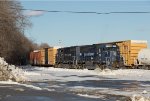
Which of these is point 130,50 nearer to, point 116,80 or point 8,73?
point 116,80

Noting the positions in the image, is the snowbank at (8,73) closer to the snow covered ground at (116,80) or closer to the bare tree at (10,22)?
the snow covered ground at (116,80)

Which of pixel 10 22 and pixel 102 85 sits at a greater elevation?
pixel 10 22

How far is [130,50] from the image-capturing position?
1932 inches

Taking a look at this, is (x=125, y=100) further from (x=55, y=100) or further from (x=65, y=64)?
(x=65, y=64)

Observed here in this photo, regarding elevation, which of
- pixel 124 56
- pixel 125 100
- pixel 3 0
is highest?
pixel 3 0

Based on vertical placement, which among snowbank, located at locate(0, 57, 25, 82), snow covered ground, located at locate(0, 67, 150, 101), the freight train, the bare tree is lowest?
snow covered ground, located at locate(0, 67, 150, 101)

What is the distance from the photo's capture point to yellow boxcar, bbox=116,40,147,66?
49.1 m

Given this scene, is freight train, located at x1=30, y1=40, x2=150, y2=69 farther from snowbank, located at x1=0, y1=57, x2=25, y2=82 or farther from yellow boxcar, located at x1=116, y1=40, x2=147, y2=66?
snowbank, located at x1=0, y1=57, x2=25, y2=82

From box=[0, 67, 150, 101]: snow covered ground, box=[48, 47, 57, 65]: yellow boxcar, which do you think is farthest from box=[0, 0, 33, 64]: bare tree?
box=[48, 47, 57, 65]: yellow boxcar

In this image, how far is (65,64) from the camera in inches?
2608

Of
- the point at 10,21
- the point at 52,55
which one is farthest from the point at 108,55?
the point at 52,55

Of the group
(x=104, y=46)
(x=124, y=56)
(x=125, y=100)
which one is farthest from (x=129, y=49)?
(x=125, y=100)

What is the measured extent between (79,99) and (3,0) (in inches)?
1118

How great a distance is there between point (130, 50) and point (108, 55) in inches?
151
